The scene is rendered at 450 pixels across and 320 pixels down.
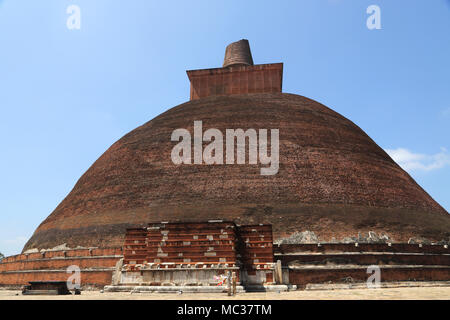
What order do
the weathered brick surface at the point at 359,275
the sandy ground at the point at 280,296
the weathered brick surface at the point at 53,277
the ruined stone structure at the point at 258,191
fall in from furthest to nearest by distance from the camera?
the ruined stone structure at the point at 258,191, the weathered brick surface at the point at 53,277, the weathered brick surface at the point at 359,275, the sandy ground at the point at 280,296

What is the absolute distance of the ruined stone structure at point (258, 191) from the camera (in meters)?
13.9

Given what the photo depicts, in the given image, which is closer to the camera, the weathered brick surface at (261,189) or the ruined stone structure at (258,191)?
the ruined stone structure at (258,191)

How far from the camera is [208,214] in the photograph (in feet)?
45.6

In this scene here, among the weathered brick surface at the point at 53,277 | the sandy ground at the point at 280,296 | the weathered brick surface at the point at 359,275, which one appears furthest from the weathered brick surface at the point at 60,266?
the weathered brick surface at the point at 359,275

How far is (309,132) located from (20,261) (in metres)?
13.7

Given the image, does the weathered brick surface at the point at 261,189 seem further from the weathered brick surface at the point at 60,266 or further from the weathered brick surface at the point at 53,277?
the weathered brick surface at the point at 53,277

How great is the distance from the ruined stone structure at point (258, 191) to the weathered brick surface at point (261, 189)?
47 millimetres

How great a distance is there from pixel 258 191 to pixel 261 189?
0.16 meters

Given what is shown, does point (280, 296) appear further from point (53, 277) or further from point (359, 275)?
point (53, 277)

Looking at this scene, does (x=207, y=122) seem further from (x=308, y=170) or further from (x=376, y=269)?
(x=376, y=269)

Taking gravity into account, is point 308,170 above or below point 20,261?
above

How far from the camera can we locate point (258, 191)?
1467cm

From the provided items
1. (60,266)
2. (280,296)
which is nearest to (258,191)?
(280,296)
